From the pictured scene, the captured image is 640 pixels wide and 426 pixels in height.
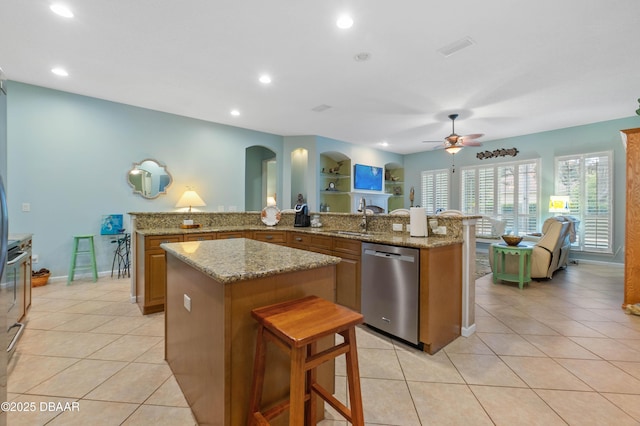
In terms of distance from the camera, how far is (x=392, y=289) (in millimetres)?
2434

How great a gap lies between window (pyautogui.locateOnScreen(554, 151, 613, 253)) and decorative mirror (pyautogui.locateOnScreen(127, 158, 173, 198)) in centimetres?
830

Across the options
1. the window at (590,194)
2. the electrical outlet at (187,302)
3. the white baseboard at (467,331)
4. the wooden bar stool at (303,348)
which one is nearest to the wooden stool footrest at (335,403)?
the wooden bar stool at (303,348)

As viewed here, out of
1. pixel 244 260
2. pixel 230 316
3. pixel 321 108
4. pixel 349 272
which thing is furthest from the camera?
pixel 321 108

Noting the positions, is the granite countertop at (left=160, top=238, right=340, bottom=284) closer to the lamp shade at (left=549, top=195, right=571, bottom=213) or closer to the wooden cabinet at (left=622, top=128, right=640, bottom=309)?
the wooden cabinet at (left=622, top=128, right=640, bottom=309)

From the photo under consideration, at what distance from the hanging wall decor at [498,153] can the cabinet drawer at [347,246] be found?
6.05m

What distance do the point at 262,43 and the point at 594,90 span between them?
15.6 feet

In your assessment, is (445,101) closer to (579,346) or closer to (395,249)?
(395,249)

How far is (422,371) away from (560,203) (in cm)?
580

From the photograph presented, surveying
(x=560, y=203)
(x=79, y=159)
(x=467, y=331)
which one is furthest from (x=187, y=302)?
(x=560, y=203)

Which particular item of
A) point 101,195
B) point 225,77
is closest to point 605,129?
point 225,77

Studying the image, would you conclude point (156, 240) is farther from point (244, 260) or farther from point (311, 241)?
point (244, 260)

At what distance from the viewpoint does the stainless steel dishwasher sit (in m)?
2.28

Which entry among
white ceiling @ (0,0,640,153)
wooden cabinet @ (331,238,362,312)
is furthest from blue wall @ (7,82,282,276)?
A: wooden cabinet @ (331,238,362,312)

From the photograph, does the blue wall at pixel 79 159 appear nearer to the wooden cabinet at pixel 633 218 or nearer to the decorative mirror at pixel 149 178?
the decorative mirror at pixel 149 178
